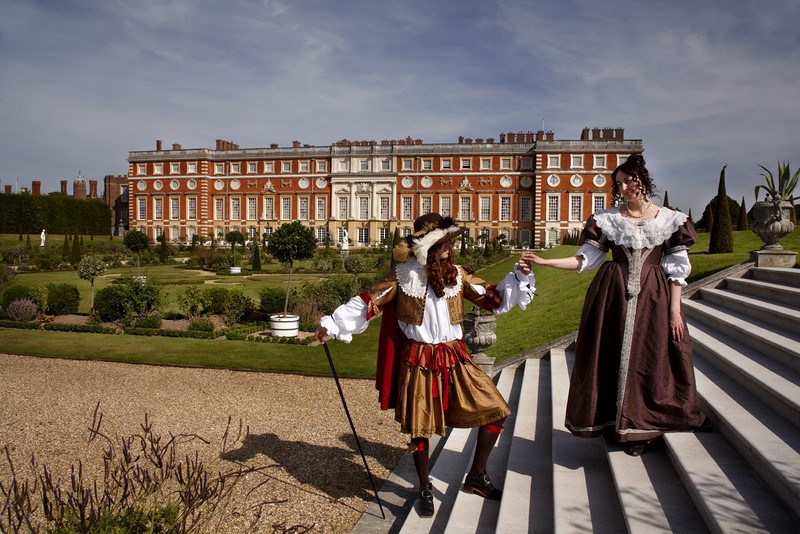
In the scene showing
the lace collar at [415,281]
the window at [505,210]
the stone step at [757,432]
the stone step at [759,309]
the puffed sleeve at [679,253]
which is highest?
the window at [505,210]

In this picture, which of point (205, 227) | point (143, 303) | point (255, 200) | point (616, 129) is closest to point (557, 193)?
point (616, 129)

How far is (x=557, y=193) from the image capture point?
4006 centimetres

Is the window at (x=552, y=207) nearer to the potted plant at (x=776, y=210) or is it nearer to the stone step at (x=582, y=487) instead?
the potted plant at (x=776, y=210)

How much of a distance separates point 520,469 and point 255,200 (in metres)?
44.7

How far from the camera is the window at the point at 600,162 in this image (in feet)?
129

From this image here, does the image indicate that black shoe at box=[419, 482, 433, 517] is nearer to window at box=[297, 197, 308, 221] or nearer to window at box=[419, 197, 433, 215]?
window at box=[419, 197, 433, 215]

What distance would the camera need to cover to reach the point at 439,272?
10.7 ft

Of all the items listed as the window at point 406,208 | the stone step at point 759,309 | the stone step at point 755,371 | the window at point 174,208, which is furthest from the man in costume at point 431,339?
the window at point 174,208

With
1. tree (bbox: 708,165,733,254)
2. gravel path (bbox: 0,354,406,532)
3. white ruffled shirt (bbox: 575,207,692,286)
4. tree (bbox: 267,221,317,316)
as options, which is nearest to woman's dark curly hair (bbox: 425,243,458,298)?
white ruffled shirt (bbox: 575,207,692,286)

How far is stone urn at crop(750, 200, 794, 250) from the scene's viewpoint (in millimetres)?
6773

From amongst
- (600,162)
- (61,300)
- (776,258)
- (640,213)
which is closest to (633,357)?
(640,213)

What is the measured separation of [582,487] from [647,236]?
1391 millimetres

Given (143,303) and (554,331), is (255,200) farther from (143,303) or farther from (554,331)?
(554,331)

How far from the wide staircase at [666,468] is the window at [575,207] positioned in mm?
36236
